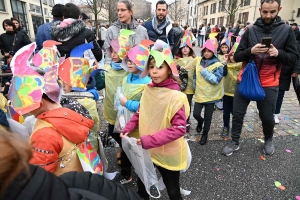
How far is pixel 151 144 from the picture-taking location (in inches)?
68.6

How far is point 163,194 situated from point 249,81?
70.2 inches

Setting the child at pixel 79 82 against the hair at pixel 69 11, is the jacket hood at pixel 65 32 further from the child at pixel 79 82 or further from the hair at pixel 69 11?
the child at pixel 79 82

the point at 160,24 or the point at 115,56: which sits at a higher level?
the point at 160,24

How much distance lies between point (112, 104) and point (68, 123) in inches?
51.4

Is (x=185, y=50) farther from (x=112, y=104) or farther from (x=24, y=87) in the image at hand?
(x=24, y=87)

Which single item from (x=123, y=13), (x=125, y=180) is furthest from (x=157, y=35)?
(x=125, y=180)

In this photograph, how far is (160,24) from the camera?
389 centimetres

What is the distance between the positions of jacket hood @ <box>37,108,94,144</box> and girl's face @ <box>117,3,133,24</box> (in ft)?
6.42

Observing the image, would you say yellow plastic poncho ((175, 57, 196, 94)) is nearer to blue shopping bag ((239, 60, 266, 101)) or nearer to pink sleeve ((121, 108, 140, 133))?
blue shopping bag ((239, 60, 266, 101))

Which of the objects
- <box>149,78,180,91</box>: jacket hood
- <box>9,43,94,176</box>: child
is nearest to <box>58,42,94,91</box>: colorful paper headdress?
<box>9,43,94,176</box>: child

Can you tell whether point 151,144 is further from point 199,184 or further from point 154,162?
point 199,184

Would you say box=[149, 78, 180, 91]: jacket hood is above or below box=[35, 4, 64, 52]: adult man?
below

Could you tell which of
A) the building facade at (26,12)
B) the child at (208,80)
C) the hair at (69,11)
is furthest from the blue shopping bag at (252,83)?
the building facade at (26,12)

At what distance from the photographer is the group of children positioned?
1385 mm
